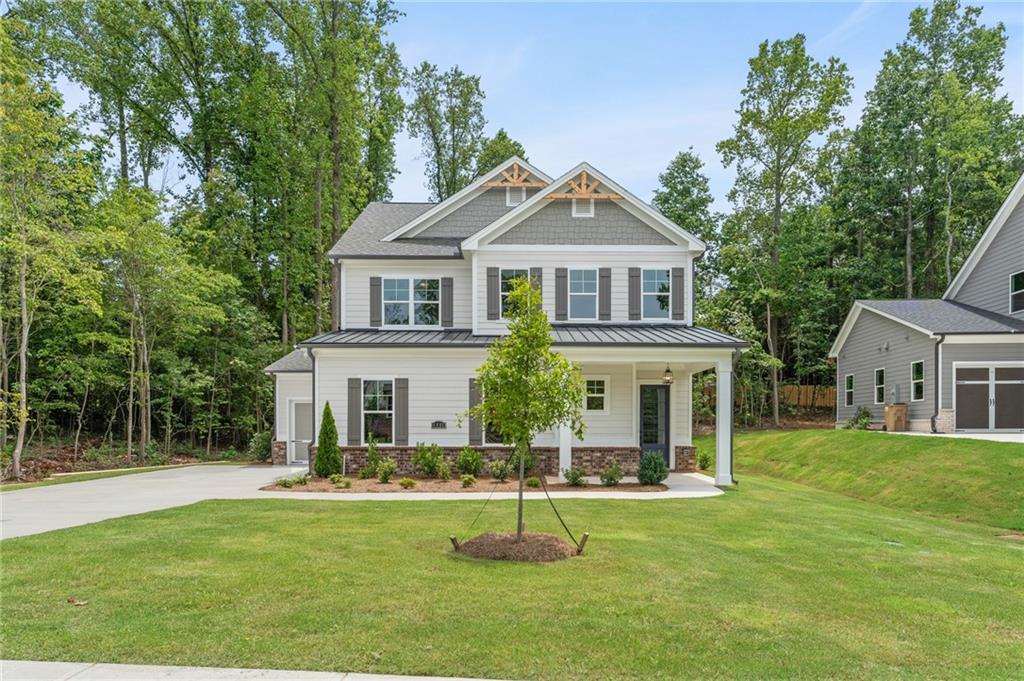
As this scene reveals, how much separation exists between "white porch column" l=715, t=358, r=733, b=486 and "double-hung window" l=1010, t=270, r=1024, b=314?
12721 millimetres

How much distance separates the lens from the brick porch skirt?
622 inches

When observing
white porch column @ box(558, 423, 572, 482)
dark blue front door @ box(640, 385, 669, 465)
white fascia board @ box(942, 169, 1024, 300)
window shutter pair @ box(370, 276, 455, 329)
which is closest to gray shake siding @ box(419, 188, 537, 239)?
window shutter pair @ box(370, 276, 455, 329)

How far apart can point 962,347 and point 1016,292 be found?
11.2 ft

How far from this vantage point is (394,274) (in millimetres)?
18188

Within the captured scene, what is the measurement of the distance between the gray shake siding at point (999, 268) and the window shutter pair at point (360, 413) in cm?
1988

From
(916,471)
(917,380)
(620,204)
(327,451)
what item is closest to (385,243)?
(327,451)

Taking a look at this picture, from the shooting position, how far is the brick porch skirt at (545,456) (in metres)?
15.8

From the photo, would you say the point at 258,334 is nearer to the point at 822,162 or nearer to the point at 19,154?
the point at 19,154

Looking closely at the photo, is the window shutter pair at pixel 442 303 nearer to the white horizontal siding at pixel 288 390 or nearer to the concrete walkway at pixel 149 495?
the white horizontal siding at pixel 288 390

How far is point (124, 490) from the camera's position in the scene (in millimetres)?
13945

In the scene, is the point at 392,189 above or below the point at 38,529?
A: above

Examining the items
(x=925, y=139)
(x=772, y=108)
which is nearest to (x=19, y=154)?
(x=772, y=108)

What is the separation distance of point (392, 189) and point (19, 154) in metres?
21.7

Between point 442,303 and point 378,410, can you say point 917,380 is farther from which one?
point 378,410
